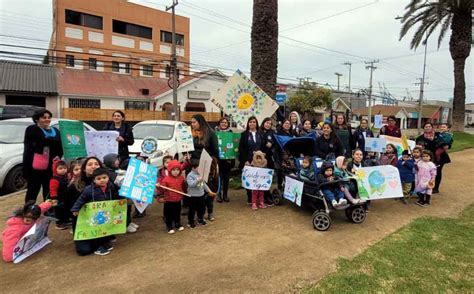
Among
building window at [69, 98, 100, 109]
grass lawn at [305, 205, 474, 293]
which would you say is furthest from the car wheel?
building window at [69, 98, 100, 109]

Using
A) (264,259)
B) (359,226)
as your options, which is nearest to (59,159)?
(264,259)

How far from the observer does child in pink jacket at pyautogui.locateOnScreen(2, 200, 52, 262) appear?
12.6 ft

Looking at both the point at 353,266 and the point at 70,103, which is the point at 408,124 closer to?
the point at 70,103

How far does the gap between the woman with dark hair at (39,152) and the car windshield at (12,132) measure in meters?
2.77

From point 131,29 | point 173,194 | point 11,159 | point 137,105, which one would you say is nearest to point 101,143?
point 173,194

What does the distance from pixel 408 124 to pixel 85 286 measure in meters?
71.6

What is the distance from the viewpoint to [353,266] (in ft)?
12.3

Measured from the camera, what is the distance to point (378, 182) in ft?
18.2

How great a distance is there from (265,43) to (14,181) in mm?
6632

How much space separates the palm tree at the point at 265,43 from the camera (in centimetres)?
848

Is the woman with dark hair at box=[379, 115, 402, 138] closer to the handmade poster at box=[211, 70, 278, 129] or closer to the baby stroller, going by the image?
the baby stroller

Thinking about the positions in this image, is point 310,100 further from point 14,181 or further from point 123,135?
point 123,135

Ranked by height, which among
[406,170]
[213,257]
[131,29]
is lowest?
[213,257]

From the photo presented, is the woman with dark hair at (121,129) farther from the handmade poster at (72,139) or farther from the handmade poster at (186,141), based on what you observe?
the handmade poster at (186,141)
